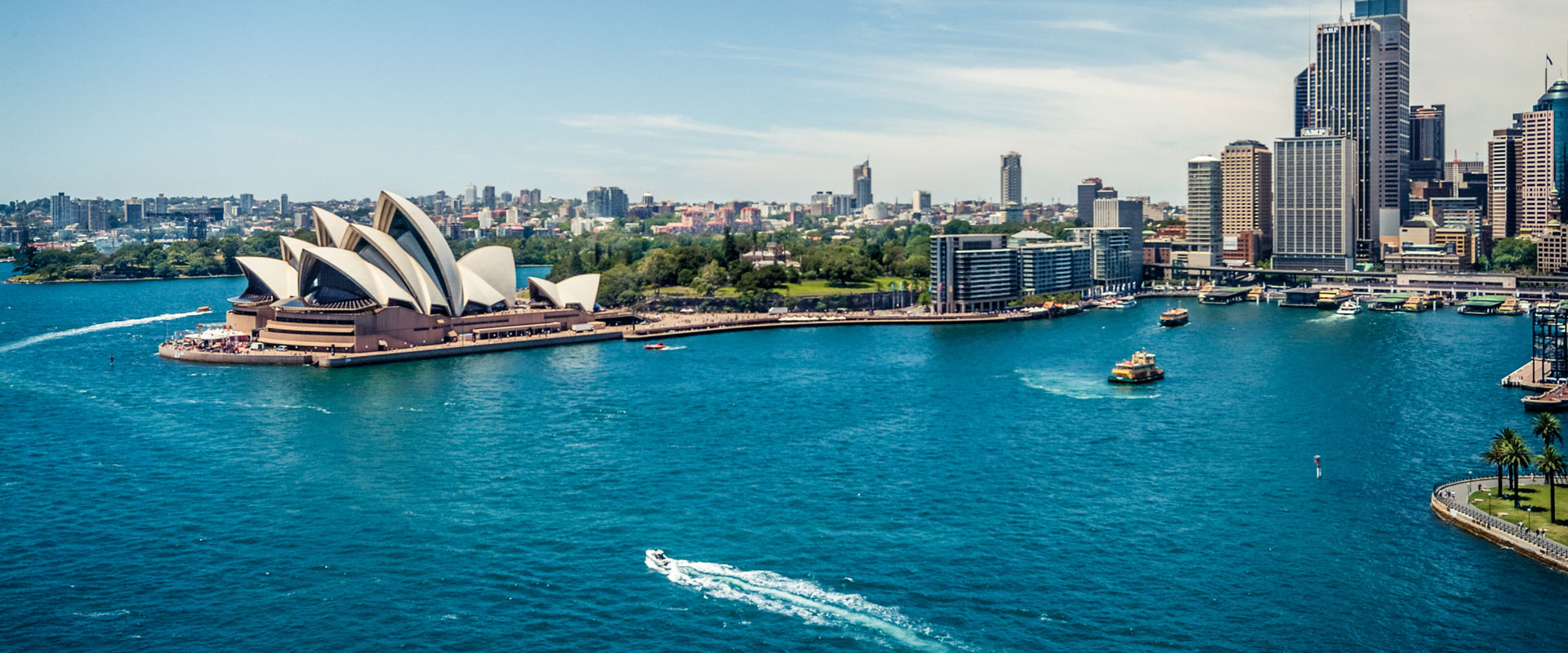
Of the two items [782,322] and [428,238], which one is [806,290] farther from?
[428,238]

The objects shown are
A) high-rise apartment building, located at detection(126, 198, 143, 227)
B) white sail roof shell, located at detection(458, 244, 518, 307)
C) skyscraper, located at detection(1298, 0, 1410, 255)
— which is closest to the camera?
white sail roof shell, located at detection(458, 244, 518, 307)

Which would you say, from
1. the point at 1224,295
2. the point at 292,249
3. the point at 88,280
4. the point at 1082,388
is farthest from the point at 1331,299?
the point at 88,280

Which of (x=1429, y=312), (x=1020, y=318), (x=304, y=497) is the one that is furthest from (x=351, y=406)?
(x=1429, y=312)

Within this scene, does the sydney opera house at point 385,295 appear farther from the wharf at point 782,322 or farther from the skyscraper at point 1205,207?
the skyscraper at point 1205,207

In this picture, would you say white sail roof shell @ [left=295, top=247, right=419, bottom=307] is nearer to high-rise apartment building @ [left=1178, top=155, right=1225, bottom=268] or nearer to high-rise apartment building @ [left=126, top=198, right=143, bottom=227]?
high-rise apartment building @ [left=1178, top=155, right=1225, bottom=268]

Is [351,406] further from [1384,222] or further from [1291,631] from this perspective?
[1384,222]

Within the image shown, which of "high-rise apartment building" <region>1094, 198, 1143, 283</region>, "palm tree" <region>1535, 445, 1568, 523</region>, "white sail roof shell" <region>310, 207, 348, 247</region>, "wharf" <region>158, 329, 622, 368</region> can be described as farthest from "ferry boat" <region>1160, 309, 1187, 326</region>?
"palm tree" <region>1535, 445, 1568, 523</region>
